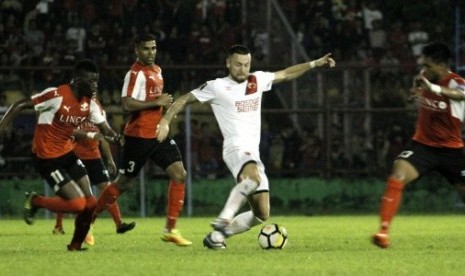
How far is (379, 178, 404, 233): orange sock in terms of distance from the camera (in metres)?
12.9

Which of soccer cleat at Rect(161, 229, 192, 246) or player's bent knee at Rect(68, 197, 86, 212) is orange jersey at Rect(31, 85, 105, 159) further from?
soccer cleat at Rect(161, 229, 192, 246)

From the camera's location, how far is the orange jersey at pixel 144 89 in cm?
1491

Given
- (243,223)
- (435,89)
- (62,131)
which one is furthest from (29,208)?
(435,89)

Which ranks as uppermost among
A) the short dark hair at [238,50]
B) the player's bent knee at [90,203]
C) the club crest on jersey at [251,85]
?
the short dark hair at [238,50]

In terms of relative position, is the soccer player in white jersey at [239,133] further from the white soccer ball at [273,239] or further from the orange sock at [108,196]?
the orange sock at [108,196]

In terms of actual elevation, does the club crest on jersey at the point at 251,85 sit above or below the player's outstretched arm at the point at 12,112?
above

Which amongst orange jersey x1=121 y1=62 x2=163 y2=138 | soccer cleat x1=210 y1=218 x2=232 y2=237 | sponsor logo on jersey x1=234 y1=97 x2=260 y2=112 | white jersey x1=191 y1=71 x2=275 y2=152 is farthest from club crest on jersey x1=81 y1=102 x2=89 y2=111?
soccer cleat x1=210 y1=218 x2=232 y2=237

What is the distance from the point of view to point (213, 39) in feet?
89.8

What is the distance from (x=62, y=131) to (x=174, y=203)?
1.75 metres

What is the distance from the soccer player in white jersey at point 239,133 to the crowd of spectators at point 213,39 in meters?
10.4

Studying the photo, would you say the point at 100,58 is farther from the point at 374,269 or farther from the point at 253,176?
the point at 374,269

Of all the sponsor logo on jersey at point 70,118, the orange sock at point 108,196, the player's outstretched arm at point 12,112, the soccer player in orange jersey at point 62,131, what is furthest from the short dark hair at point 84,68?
the orange sock at point 108,196

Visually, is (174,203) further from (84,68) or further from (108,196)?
(84,68)

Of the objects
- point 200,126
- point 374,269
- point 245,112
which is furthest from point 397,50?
point 374,269
